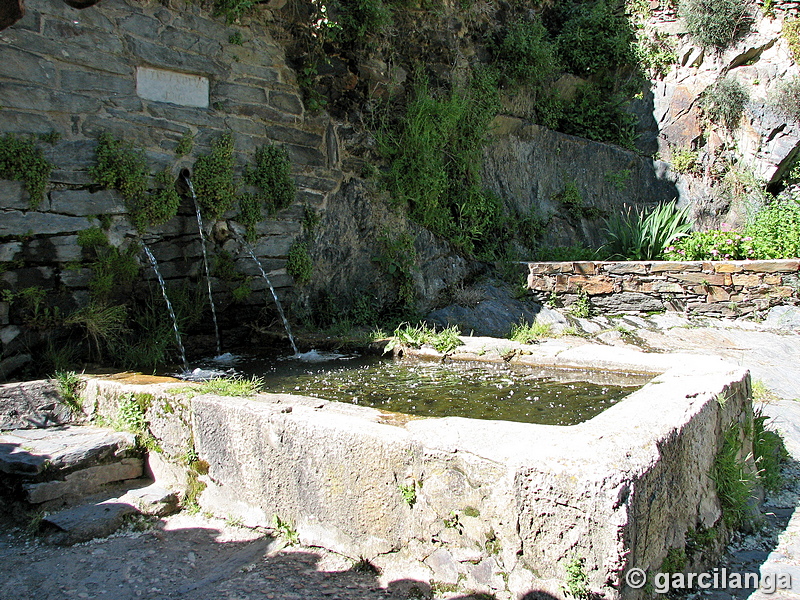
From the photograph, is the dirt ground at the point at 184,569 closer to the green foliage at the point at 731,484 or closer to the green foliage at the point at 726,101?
the green foliage at the point at 731,484

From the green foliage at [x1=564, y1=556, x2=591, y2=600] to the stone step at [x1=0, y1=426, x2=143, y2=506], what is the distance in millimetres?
2083

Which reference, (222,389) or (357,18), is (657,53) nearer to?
(357,18)

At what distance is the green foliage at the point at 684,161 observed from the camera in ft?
31.1

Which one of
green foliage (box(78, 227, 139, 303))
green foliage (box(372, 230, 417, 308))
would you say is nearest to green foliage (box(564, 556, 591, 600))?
green foliage (box(78, 227, 139, 303))

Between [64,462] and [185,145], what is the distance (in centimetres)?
289

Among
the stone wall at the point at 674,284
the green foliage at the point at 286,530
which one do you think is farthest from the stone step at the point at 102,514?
the stone wall at the point at 674,284

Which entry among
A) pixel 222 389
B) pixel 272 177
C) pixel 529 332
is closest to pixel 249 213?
pixel 272 177

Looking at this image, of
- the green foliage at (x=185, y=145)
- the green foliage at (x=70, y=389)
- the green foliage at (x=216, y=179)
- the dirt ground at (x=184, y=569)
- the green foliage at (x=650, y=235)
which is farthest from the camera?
the green foliage at (x=650, y=235)

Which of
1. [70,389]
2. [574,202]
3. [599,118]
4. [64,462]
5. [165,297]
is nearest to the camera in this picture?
[64,462]

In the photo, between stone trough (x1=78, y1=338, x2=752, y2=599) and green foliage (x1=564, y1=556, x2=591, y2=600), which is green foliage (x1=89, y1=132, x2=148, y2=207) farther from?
green foliage (x1=564, y1=556, x2=591, y2=600)

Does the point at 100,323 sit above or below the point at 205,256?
below

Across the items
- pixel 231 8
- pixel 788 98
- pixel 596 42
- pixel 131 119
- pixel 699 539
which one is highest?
pixel 596 42

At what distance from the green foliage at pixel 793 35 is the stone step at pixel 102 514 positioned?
412 inches

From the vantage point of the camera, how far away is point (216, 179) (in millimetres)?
4949
